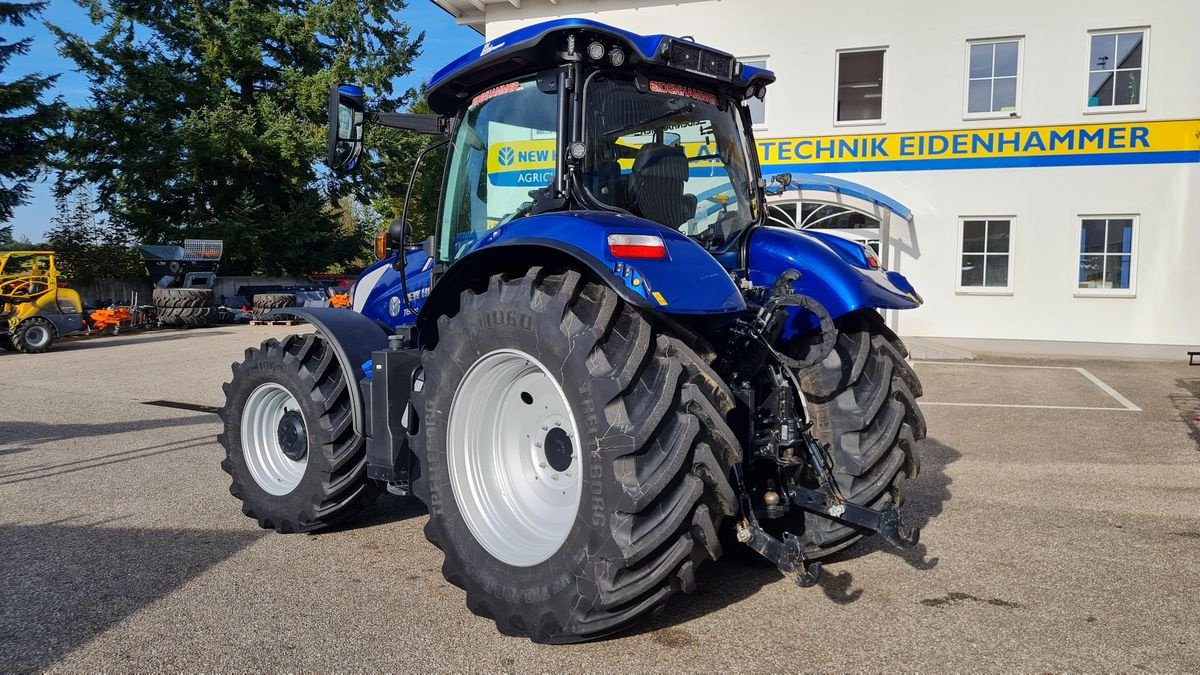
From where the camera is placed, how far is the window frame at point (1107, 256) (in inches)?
646

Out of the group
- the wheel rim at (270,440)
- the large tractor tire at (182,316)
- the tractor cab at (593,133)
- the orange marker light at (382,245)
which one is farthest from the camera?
the large tractor tire at (182,316)

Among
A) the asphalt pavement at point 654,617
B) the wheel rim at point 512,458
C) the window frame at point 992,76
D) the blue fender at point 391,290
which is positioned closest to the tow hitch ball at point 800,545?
the asphalt pavement at point 654,617

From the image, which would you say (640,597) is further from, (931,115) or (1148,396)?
(931,115)

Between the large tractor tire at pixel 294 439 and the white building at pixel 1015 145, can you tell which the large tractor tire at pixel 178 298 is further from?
the large tractor tire at pixel 294 439

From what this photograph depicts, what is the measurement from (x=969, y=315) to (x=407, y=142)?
64.0 ft

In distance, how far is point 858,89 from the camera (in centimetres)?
1794

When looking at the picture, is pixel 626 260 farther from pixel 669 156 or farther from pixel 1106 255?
pixel 1106 255

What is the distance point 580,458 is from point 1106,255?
16725 millimetres

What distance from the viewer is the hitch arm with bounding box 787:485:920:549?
3252 mm

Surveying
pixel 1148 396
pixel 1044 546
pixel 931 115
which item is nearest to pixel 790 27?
pixel 931 115

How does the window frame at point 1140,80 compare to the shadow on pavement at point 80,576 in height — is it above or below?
above

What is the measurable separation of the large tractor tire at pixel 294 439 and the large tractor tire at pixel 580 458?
3.68 feet

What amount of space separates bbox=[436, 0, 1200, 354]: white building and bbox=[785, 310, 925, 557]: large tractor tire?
46.2ft

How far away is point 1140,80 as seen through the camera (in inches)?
643
